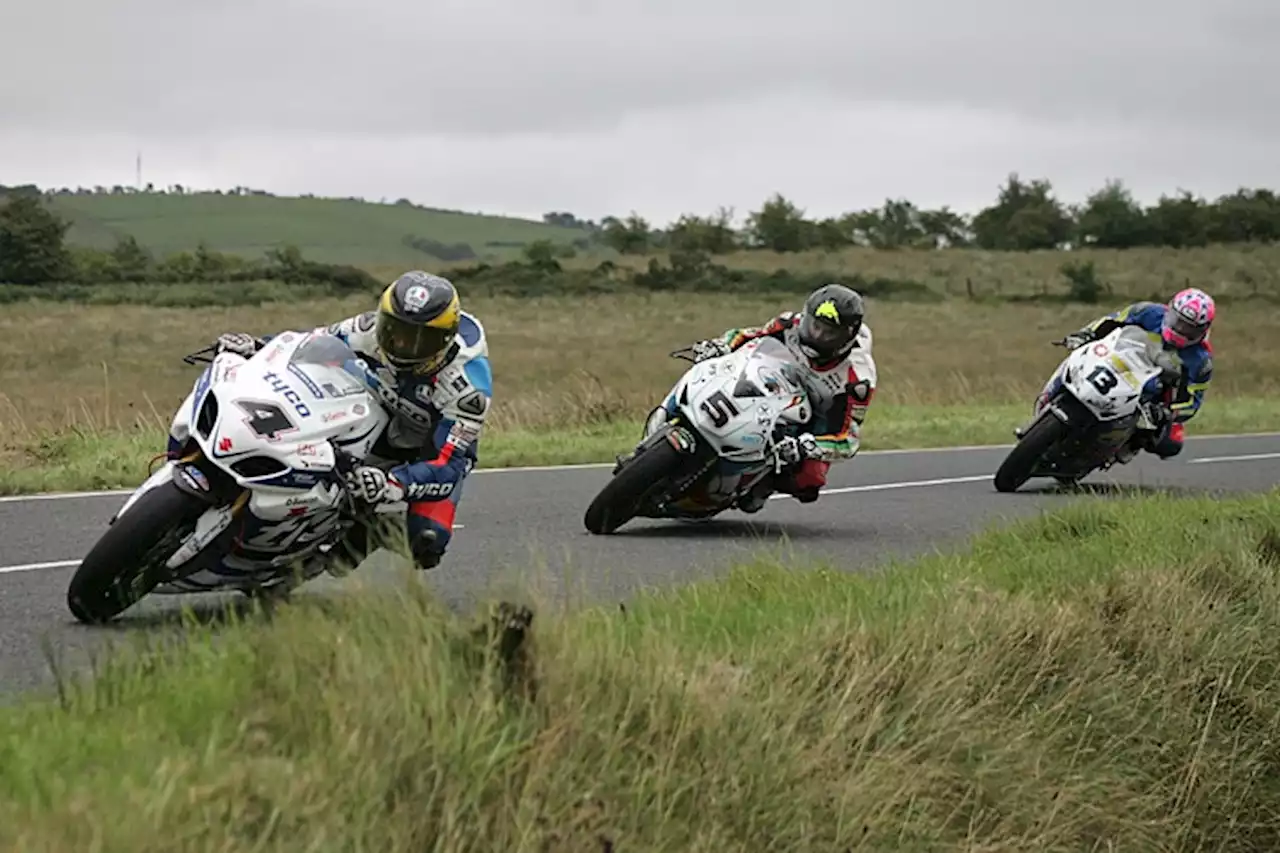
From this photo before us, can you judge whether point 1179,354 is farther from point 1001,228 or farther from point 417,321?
point 1001,228

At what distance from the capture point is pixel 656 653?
5.25m

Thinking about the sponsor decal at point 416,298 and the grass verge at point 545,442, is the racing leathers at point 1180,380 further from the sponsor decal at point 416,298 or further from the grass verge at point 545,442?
the sponsor decal at point 416,298

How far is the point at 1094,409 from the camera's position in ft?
47.3

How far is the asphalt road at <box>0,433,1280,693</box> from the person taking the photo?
7.11 m

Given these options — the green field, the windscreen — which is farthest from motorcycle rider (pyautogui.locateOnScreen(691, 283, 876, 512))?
the green field

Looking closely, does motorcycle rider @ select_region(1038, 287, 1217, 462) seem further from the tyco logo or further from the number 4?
the tyco logo

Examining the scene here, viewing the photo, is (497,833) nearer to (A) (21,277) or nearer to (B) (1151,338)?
(B) (1151,338)

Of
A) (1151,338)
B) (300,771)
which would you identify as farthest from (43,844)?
(1151,338)

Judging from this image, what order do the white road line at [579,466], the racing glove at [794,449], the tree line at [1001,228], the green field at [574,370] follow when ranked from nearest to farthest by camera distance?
the racing glove at [794,449]
the white road line at [579,466]
the green field at [574,370]
the tree line at [1001,228]

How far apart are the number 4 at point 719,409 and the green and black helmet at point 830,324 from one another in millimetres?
655

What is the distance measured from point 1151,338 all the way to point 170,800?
488 inches

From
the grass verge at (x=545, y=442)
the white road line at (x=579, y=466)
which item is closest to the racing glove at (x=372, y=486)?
the white road line at (x=579, y=466)

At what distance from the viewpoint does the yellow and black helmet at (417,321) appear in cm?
761

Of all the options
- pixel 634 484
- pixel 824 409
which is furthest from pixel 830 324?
→ pixel 634 484
